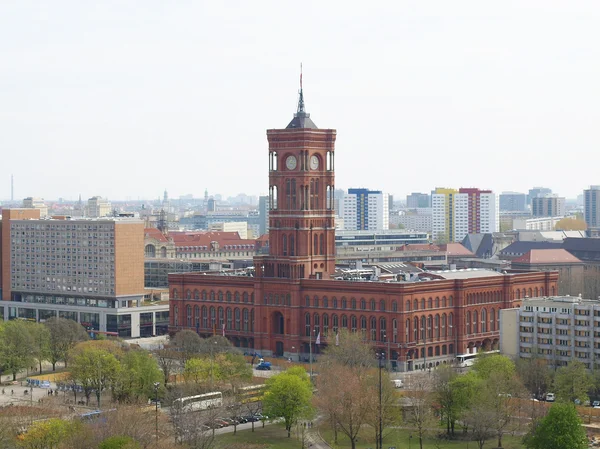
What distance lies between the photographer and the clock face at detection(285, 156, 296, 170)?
16500cm

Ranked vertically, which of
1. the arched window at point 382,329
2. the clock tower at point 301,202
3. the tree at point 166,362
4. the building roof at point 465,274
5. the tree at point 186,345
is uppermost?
the clock tower at point 301,202

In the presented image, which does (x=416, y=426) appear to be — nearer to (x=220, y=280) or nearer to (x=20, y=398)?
(x=20, y=398)

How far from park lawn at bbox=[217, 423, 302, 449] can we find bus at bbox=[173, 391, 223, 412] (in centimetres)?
394

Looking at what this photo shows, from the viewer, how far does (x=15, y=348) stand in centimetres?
15112

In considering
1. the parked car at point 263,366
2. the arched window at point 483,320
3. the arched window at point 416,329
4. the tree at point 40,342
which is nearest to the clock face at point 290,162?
the parked car at point 263,366

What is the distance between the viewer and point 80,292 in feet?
636

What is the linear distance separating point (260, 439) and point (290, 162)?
5572cm

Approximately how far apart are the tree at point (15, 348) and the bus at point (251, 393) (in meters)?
31.3

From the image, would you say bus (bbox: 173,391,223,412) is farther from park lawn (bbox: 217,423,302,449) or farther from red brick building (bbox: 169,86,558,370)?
red brick building (bbox: 169,86,558,370)

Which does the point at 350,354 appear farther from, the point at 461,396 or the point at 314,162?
the point at 314,162

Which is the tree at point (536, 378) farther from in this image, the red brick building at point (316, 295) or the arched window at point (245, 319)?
the arched window at point (245, 319)

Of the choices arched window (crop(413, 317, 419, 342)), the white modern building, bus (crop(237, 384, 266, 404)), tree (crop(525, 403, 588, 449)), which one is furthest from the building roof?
tree (crop(525, 403, 588, 449))

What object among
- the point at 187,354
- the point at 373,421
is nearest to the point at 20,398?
the point at 187,354

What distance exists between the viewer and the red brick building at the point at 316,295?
15250 cm
